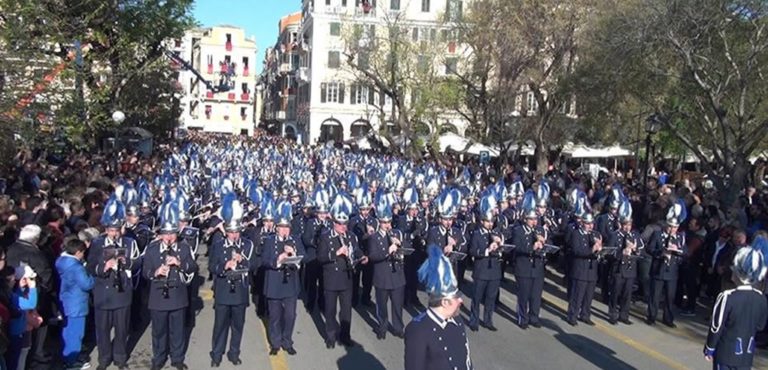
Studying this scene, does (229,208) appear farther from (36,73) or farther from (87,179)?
(87,179)

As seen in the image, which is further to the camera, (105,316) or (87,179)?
(87,179)

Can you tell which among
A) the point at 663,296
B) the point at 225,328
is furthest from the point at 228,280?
the point at 663,296

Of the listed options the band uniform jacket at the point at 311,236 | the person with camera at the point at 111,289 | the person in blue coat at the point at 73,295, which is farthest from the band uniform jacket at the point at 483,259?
the person in blue coat at the point at 73,295

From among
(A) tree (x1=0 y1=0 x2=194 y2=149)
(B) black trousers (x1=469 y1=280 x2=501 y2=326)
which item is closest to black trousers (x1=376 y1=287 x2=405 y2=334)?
(B) black trousers (x1=469 y1=280 x2=501 y2=326)

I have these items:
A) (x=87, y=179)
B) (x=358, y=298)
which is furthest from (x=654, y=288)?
(x=87, y=179)

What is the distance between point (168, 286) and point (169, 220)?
0.77 meters

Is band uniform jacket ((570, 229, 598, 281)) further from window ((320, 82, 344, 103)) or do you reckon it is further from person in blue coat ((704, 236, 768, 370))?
window ((320, 82, 344, 103))

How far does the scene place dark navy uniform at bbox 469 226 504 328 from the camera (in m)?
11.0

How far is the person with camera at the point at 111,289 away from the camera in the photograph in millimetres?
8531

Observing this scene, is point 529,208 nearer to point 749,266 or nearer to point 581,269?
point 581,269

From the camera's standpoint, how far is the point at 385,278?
1017 cm

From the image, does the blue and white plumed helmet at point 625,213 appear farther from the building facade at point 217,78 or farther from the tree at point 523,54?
the building facade at point 217,78

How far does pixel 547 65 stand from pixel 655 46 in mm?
10162

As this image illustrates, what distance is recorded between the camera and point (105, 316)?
8.61 metres
